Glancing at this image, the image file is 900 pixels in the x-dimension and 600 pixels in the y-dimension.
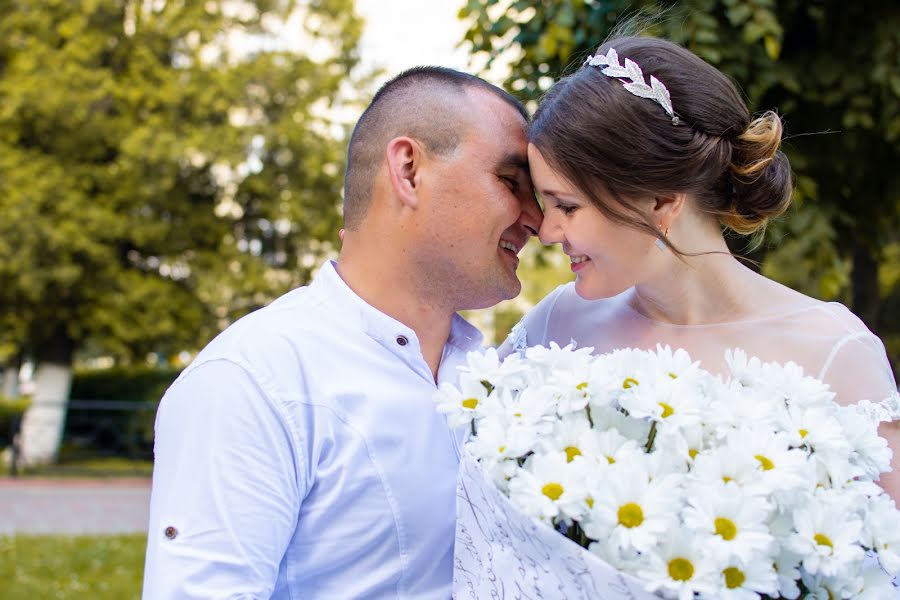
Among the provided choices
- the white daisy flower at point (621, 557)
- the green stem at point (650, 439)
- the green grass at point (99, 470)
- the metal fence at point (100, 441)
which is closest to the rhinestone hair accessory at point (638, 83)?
the green stem at point (650, 439)

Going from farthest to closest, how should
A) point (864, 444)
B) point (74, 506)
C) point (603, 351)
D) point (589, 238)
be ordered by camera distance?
point (74, 506) < point (603, 351) < point (589, 238) < point (864, 444)

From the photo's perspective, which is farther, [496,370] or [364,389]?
[364,389]

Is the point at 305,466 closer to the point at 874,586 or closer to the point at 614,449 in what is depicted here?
the point at 614,449

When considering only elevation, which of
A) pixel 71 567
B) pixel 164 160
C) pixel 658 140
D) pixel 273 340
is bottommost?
pixel 164 160

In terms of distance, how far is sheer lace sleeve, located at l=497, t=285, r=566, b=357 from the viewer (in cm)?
287

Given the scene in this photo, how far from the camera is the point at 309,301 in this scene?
2369mm

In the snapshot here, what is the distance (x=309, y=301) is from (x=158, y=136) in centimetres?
1544

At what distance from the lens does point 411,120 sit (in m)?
2.47

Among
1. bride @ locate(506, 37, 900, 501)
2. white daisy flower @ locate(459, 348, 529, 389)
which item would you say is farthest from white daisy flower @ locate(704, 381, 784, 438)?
bride @ locate(506, 37, 900, 501)

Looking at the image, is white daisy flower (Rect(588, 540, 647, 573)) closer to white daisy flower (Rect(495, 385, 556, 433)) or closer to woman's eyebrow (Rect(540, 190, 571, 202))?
white daisy flower (Rect(495, 385, 556, 433))

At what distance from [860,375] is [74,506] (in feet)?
38.8

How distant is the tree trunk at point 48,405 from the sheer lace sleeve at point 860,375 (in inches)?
606

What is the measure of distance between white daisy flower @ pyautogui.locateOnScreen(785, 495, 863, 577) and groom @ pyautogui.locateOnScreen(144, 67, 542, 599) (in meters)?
0.92

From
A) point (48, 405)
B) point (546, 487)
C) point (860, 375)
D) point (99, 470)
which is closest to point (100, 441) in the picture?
point (48, 405)
